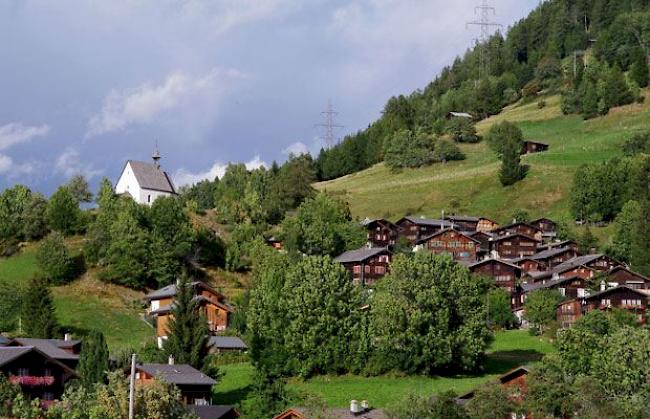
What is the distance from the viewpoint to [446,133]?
183000 mm

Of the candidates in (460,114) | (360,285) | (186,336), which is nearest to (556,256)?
(360,285)

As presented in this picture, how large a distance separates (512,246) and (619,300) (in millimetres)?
27859

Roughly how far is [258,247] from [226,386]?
121 ft

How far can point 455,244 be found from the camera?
124 meters

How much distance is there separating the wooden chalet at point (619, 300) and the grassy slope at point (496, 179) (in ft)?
125

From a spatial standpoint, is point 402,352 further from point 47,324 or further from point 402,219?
point 402,219

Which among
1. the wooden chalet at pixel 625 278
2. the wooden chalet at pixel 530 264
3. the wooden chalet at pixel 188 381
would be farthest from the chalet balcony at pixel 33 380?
the wooden chalet at pixel 530 264

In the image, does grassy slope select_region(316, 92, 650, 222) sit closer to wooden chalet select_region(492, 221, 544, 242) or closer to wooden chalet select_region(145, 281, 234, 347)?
wooden chalet select_region(492, 221, 544, 242)

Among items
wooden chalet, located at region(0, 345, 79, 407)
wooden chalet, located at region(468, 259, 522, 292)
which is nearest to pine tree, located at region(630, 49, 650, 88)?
wooden chalet, located at region(468, 259, 522, 292)

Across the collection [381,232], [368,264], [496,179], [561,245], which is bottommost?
[561,245]

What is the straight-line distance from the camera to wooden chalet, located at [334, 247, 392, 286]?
367ft

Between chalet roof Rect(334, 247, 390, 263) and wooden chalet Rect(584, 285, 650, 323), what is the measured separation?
2164 centimetres

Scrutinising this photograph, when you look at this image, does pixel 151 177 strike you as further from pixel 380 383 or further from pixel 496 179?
pixel 380 383

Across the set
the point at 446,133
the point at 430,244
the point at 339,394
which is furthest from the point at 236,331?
the point at 446,133
